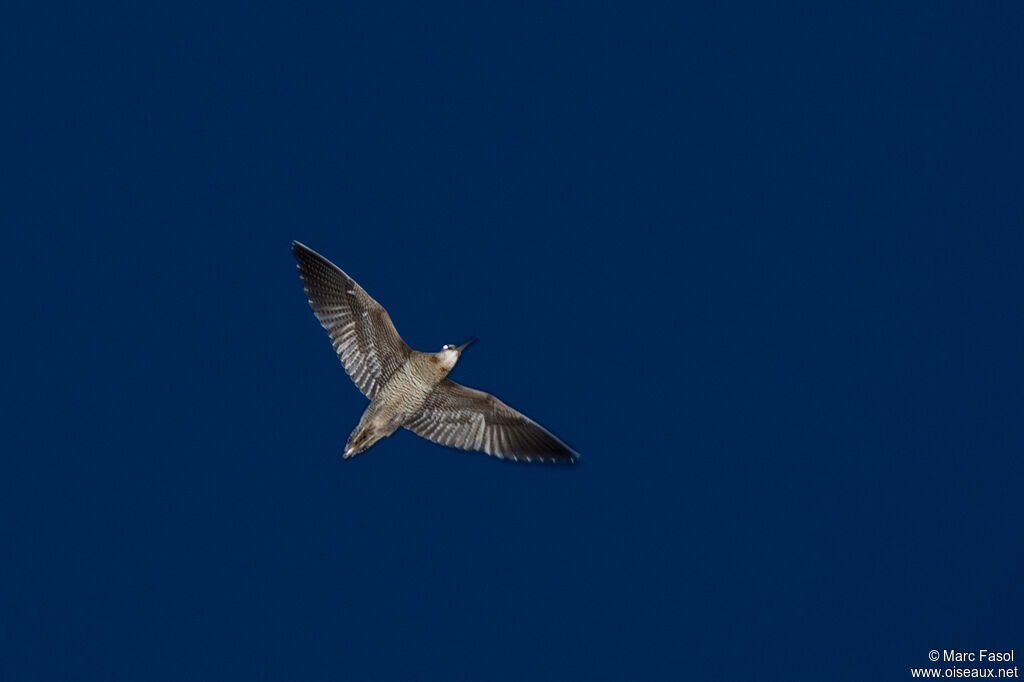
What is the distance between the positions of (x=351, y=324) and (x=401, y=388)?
0.58 metres

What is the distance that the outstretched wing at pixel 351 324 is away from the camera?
6680 mm

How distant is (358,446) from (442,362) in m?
0.78

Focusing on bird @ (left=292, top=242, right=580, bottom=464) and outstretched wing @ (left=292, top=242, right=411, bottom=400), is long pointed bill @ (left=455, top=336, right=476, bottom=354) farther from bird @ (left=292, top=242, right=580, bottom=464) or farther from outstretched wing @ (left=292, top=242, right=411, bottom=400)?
outstretched wing @ (left=292, top=242, right=411, bottom=400)

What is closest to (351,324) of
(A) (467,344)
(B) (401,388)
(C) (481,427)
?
(B) (401,388)

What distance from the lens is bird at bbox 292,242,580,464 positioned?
260 inches

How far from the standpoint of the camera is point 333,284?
6746mm

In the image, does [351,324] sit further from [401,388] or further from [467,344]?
[467,344]

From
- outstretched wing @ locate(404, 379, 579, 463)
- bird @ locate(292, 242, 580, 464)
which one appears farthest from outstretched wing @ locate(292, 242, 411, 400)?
outstretched wing @ locate(404, 379, 579, 463)

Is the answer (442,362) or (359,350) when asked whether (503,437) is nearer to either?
(442,362)

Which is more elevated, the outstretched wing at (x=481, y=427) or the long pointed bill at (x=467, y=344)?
the long pointed bill at (x=467, y=344)

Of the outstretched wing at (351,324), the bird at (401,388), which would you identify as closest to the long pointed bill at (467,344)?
the bird at (401,388)

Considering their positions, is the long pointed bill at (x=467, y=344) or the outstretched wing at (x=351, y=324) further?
the outstretched wing at (x=351, y=324)

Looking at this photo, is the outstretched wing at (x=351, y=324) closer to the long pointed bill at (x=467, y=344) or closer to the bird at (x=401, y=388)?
the bird at (x=401, y=388)

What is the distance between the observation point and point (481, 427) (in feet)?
22.3
